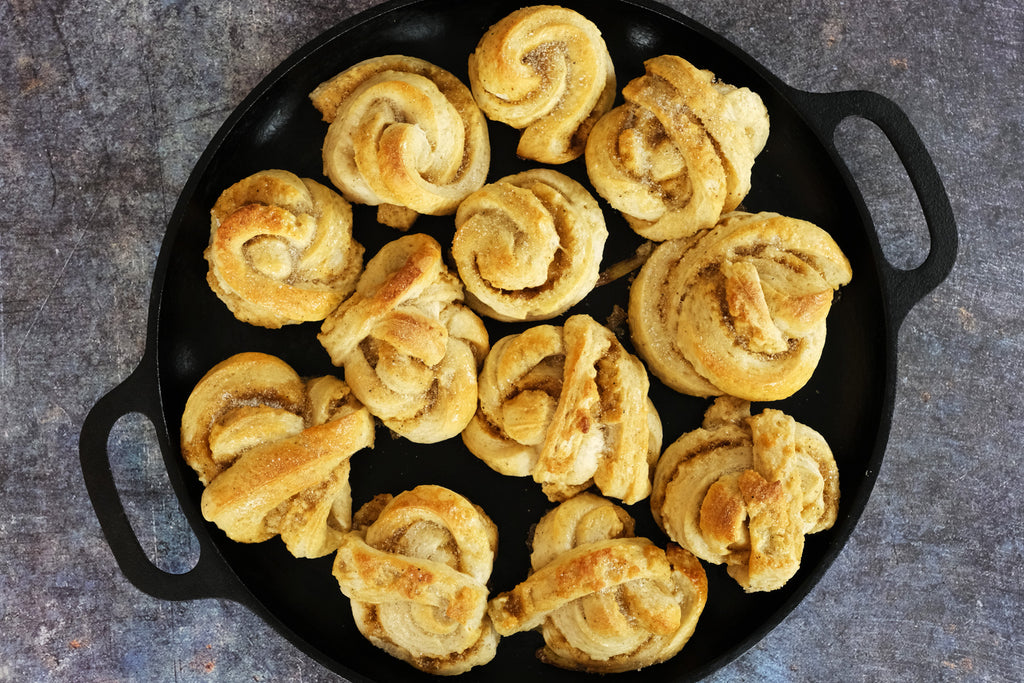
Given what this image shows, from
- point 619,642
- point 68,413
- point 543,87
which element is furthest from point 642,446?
point 68,413

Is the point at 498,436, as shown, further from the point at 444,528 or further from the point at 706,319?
the point at 706,319

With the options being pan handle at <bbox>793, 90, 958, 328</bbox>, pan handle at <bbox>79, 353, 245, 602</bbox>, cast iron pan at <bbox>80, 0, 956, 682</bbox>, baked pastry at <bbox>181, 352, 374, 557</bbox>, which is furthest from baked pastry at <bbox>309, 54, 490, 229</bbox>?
pan handle at <bbox>793, 90, 958, 328</bbox>

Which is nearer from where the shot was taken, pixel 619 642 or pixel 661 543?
pixel 619 642

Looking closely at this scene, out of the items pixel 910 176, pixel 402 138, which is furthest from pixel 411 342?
pixel 910 176

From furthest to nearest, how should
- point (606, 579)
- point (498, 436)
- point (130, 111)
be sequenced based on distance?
point (130, 111)
point (498, 436)
point (606, 579)

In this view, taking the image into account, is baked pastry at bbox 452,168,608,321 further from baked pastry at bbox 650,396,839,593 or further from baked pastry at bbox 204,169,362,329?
baked pastry at bbox 650,396,839,593

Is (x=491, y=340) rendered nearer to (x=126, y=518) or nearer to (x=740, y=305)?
(x=740, y=305)
